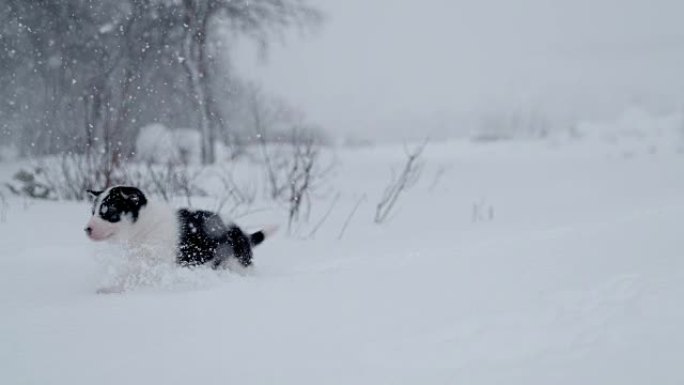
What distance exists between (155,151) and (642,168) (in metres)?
14.5

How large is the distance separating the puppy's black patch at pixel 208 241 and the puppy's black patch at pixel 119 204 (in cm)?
37

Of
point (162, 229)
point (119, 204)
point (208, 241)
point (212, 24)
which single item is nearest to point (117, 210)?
point (119, 204)

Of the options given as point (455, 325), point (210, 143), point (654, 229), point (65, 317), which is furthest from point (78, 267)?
point (210, 143)

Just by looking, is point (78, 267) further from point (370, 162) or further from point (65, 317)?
point (370, 162)

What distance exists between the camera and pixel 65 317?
9.23 feet

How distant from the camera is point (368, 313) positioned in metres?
2.92

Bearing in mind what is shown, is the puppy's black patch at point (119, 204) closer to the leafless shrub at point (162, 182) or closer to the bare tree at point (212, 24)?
the leafless shrub at point (162, 182)

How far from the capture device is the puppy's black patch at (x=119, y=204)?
3.72m

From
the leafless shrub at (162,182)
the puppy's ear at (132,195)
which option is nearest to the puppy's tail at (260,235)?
the puppy's ear at (132,195)

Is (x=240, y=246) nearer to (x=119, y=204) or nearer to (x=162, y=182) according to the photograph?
(x=119, y=204)

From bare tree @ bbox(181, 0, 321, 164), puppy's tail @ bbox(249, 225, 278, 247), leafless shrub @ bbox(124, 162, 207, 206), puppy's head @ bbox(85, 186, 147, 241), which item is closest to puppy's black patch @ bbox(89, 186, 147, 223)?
puppy's head @ bbox(85, 186, 147, 241)

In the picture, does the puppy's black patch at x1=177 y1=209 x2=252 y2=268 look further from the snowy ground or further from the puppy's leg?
the snowy ground

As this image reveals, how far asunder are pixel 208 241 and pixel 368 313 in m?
1.75

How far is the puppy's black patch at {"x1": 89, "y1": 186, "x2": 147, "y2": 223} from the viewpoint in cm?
372
